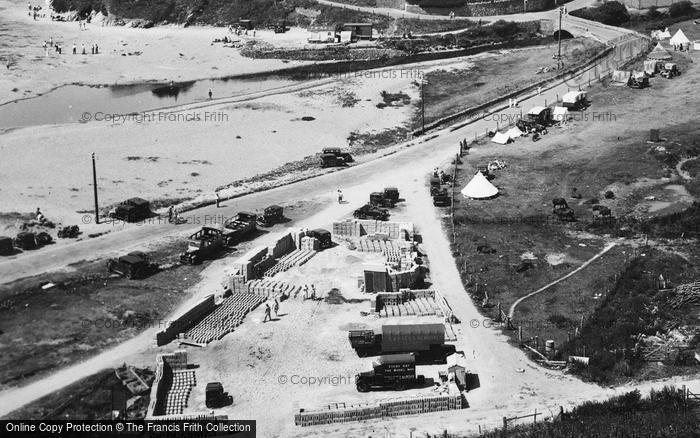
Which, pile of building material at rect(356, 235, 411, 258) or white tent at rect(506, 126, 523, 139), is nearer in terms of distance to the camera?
pile of building material at rect(356, 235, 411, 258)

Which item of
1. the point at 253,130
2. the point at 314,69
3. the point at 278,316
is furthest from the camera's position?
the point at 314,69

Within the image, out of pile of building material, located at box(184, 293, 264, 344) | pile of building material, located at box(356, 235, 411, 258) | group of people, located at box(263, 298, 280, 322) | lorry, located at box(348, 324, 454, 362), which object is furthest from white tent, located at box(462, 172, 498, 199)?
lorry, located at box(348, 324, 454, 362)

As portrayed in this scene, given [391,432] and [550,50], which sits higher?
[550,50]

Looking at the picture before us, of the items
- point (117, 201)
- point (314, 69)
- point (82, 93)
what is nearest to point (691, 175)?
point (117, 201)

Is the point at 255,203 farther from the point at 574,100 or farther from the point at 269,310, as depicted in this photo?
the point at 574,100

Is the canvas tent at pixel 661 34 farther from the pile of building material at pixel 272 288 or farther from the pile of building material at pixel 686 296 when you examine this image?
the pile of building material at pixel 272 288

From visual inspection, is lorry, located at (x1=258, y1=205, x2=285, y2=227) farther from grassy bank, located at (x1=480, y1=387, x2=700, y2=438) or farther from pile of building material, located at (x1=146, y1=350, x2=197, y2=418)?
grassy bank, located at (x1=480, y1=387, x2=700, y2=438)

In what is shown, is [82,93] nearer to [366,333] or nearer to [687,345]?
[366,333]
